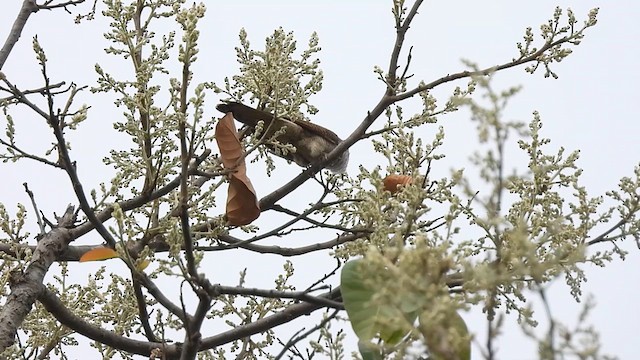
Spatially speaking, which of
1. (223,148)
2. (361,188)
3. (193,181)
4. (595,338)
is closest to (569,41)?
(361,188)

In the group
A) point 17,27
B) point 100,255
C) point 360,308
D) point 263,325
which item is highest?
point 17,27

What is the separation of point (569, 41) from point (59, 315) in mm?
1596

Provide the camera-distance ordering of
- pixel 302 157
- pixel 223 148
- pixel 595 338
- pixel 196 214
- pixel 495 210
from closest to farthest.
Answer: pixel 595 338
pixel 495 210
pixel 223 148
pixel 196 214
pixel 302 157

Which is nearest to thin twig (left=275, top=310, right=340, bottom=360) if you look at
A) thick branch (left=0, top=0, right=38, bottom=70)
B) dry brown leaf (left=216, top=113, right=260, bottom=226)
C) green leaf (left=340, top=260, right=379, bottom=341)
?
green leaf (left=340, top=260, right=379, bottom=341)

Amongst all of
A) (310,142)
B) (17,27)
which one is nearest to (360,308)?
(17,27)

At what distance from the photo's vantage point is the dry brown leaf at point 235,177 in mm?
1905

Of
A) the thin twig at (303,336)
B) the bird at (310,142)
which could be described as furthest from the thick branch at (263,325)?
the bird at (310,142)

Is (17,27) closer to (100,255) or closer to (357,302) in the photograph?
(100,255)

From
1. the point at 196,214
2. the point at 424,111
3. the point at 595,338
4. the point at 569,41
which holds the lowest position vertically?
the point at 595,338

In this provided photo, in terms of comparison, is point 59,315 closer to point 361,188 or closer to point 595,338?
point 361,188

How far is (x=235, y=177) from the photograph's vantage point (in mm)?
Answer: 1900

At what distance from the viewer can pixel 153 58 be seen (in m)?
1.98

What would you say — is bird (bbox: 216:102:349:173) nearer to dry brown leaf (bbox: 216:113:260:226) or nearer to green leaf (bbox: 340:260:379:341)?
dry brown leaf (bbox: 216:113:260:226)

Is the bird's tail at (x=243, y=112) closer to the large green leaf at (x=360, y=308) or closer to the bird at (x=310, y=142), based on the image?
the bird at (x=310, y=142)
